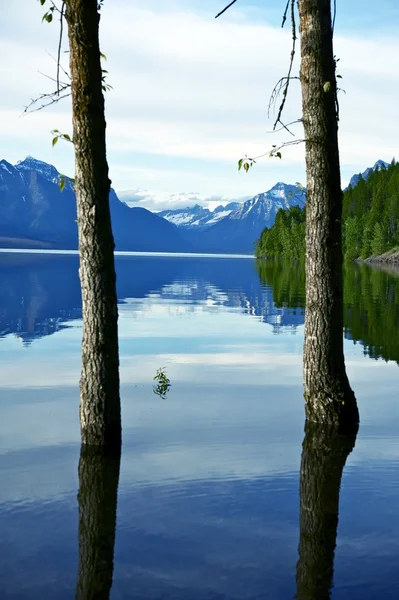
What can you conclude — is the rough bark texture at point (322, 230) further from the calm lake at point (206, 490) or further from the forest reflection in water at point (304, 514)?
the calm lake at point (206, 490)

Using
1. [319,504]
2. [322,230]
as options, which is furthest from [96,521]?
[322,230]

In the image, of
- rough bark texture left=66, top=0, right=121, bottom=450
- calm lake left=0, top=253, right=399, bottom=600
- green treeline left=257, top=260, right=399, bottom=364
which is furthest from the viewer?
green treeline left=257, top=260, right=399, bottom=364

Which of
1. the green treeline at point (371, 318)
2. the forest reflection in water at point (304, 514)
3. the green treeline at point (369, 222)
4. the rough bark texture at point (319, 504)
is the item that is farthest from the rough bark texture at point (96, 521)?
the green treeline at point (369, 222)

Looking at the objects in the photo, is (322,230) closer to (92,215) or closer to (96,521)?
(92,215)

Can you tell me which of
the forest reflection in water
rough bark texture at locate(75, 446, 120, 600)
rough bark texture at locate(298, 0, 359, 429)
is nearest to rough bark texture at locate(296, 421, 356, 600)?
the forest reflection in water

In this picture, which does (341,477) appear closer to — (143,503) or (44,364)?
(143,503)

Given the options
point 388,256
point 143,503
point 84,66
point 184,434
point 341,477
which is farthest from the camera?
point 388,256

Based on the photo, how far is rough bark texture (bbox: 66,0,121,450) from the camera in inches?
400

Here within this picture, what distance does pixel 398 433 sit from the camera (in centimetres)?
1171

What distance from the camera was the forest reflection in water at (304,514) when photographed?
20.8ft

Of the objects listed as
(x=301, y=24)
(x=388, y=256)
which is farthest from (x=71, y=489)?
(x=388, y=256)

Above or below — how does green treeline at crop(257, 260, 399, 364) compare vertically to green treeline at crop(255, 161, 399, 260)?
below

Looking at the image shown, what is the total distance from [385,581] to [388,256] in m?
154

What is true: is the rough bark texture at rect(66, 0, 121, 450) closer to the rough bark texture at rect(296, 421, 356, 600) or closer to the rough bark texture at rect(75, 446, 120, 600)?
the rough bark texture at rect(75, 446, 120, 600)
